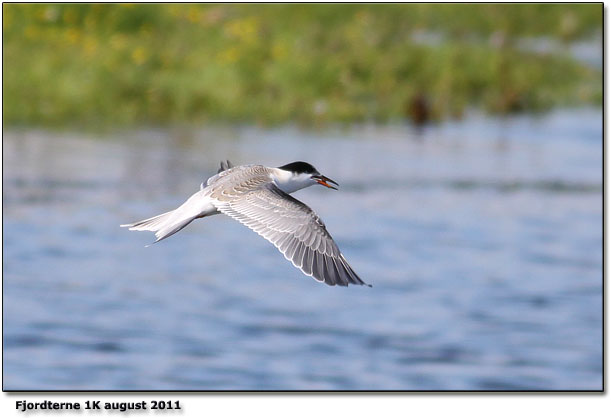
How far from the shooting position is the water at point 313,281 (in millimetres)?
12023

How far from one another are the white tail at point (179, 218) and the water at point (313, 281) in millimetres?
5293

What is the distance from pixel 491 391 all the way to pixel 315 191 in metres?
7.81

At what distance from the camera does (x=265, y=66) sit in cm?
2202

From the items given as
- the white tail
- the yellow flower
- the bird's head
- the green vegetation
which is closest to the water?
the green vegetation

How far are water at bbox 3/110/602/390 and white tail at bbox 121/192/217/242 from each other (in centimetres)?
529

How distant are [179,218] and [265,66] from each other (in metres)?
16.4

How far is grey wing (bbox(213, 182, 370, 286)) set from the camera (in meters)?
5.77

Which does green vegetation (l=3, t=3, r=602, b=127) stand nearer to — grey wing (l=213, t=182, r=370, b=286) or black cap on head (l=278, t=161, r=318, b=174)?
black cap on head (l=278, t=161, r=318, b=174)

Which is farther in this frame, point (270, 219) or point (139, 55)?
point (139, 55)

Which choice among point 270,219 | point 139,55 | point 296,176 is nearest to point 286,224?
point 270,219
